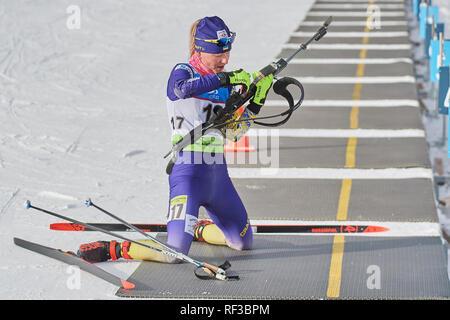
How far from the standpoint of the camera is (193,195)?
7125 mm

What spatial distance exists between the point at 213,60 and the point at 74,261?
2226 millimetres

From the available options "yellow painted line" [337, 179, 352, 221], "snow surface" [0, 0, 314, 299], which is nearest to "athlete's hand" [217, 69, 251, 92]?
"snow surface" [0, 0, 314, 299]

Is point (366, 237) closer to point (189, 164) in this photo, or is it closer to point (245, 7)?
point (189, 164)

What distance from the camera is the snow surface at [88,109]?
8508 mm

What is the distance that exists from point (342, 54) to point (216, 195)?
36.2 feet

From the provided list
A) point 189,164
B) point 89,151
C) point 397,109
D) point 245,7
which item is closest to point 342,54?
point 397,109

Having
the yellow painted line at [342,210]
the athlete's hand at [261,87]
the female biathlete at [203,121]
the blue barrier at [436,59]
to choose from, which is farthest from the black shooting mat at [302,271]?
the blue barrier at [436,59]

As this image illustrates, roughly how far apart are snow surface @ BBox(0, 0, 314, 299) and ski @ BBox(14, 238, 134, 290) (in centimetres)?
11

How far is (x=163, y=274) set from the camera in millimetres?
7371

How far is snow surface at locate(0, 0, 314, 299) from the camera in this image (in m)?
8.51

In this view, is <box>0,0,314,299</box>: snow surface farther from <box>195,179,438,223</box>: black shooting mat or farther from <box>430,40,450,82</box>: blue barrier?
<box>430,40,450,82</box>: blue barrier

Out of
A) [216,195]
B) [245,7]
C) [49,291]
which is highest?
[245,7]

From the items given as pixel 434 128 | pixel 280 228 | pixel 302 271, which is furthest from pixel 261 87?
pixel 434 128

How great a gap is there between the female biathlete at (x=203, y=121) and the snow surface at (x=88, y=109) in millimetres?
978
